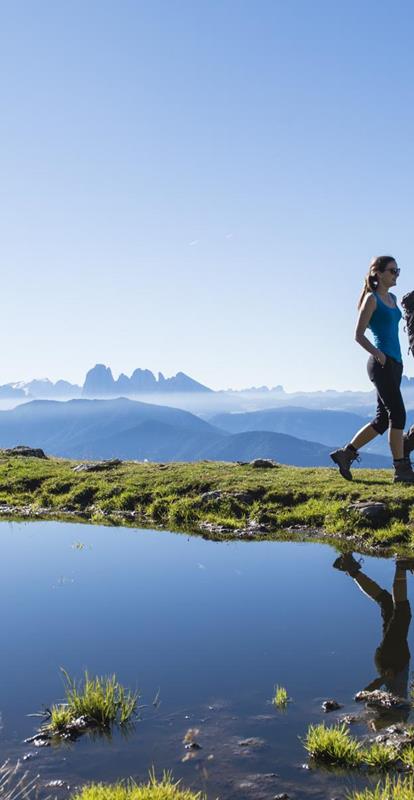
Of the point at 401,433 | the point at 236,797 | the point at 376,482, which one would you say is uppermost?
the point at 401,433

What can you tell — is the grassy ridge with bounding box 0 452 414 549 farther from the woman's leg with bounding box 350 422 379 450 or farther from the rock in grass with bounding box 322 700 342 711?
the rock in grass with bounding box 322 700 342 711

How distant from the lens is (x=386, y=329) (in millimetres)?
14875

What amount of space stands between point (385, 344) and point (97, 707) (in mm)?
11200

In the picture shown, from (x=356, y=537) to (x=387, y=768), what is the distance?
8.29 meters

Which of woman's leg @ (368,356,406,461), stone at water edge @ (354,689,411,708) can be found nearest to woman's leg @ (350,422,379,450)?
woman's leg @ (368,356,406,461)

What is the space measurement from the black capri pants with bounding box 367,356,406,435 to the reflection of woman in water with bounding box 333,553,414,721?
453 centimetres

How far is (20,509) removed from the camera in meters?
18.8

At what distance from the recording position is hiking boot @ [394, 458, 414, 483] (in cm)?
1550

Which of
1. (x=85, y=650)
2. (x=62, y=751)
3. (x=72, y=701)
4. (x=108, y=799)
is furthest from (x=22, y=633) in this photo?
(x=108, y=799)

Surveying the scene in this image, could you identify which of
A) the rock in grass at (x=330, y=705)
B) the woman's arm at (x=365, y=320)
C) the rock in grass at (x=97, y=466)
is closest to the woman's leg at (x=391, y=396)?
the woman's arm at (x=365, y=320)

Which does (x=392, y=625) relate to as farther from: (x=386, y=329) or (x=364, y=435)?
(x=386, y=329)

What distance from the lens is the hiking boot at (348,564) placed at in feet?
34.8

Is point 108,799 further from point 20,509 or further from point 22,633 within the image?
point 20,509

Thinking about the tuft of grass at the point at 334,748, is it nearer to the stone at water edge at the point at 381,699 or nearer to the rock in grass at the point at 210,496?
the stone at water edge at the point at 381,699
